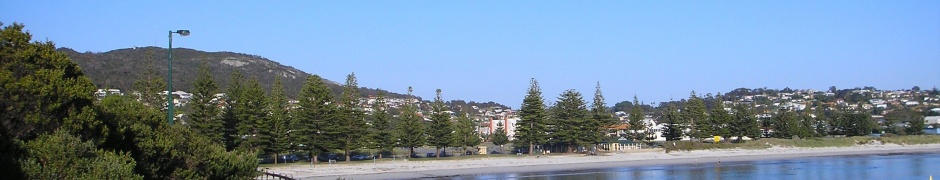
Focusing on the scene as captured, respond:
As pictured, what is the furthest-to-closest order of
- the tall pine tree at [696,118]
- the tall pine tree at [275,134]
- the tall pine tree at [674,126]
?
the tall pine tree at [674,126], the tall pine tree at [696,118], the tall pine tree at [275,134]

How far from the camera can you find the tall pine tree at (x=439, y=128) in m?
49.4

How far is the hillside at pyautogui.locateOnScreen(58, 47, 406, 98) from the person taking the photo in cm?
7987

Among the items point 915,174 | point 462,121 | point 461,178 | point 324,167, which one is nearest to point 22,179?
point 461,178

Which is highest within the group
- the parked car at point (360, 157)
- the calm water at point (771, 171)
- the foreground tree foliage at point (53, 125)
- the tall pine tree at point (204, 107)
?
the tall pine tree at point (204, 107)

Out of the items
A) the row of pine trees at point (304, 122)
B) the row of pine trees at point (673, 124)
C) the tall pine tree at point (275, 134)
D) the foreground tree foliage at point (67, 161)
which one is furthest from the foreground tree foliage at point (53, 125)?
the row of pine trees at point (673, 124)

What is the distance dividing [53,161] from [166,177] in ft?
Answer: 9.18

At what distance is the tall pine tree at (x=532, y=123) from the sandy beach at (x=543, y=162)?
284 cm

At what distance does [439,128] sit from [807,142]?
101 feet

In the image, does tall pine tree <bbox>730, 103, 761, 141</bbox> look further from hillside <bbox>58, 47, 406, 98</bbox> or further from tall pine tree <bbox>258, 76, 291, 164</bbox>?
tall pine tree <bbox>258, 76, 291, 164</bbox>

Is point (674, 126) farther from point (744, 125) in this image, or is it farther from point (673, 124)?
point (744, 125)

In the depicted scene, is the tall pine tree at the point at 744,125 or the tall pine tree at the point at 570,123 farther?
the tall pine tree at the point at 744,125

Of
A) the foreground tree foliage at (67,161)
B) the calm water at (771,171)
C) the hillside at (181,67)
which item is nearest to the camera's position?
the foreground tree foliage at (67,161)

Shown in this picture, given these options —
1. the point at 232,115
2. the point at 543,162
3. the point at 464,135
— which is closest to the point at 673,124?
the point at 464,135

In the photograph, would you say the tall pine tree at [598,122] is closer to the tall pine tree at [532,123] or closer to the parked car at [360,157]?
the tall pine tree at [532,123]
